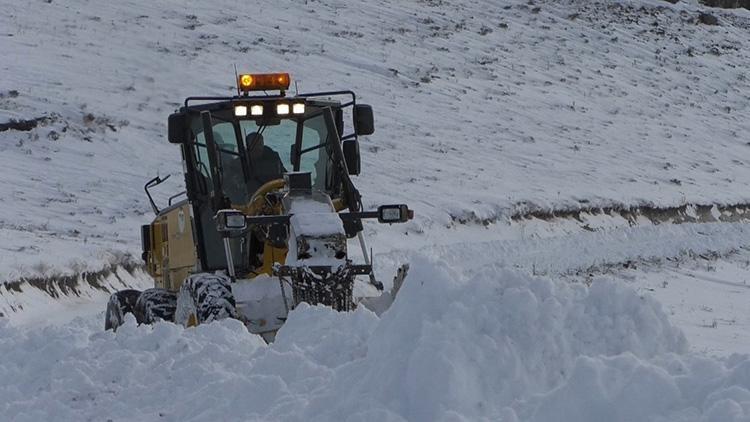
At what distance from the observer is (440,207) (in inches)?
810

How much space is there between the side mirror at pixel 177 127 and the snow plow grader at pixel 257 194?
0.01 m

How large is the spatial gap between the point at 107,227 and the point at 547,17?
27.3m

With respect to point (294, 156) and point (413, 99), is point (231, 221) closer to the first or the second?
point (294, 156)

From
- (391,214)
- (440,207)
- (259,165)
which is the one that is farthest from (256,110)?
(440,207)

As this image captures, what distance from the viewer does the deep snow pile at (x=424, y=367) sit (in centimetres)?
455

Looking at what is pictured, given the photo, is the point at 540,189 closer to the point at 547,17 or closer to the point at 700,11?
the point at 547,17

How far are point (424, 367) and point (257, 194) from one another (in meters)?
4.57

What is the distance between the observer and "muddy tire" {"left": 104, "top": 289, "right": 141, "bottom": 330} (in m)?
10.1

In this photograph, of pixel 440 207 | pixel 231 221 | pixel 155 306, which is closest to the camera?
pixel 231 221

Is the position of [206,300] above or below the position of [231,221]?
below

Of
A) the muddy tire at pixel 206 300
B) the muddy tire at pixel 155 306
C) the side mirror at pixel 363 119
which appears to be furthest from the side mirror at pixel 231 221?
the side mirror at pixel 363 119

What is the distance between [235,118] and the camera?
31.7 ft

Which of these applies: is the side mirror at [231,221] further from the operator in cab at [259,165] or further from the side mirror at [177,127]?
the side mirror at [177,127]

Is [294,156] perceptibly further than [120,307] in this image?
No
